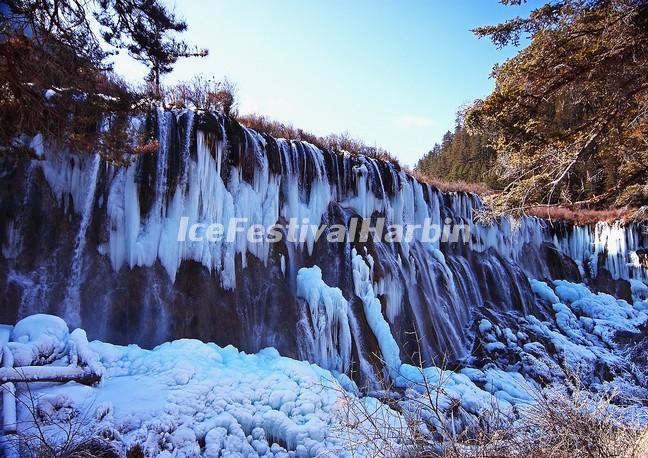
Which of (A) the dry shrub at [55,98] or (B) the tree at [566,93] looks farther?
(B) the tree at [566,93]

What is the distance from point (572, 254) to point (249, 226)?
19533 millimetres

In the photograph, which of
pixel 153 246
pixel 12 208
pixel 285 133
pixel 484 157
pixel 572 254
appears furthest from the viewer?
pixel 484 157

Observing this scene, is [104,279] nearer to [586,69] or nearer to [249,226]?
[249,226]

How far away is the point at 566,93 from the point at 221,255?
6.24m

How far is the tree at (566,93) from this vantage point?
15.5ft

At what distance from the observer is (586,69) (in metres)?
5.25

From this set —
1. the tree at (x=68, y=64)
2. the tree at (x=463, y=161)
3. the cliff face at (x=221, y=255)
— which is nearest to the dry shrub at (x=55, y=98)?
the tree at (x=68, y=64)

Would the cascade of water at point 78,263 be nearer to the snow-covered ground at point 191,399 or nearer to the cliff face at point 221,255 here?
the cliff face at point 221,255

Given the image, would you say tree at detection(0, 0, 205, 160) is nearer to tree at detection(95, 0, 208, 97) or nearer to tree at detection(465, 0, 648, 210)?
tree at detection(95, 0, 208, 97)

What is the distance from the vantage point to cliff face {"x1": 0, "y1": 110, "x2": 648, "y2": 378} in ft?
19.9

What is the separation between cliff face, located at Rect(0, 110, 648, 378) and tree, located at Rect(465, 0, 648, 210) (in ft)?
4.93

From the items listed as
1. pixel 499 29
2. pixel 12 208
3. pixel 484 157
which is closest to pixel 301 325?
pixel 12 208

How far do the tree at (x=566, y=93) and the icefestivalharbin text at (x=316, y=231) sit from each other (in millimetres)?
3974

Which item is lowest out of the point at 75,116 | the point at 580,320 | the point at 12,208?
the point at 580,320
